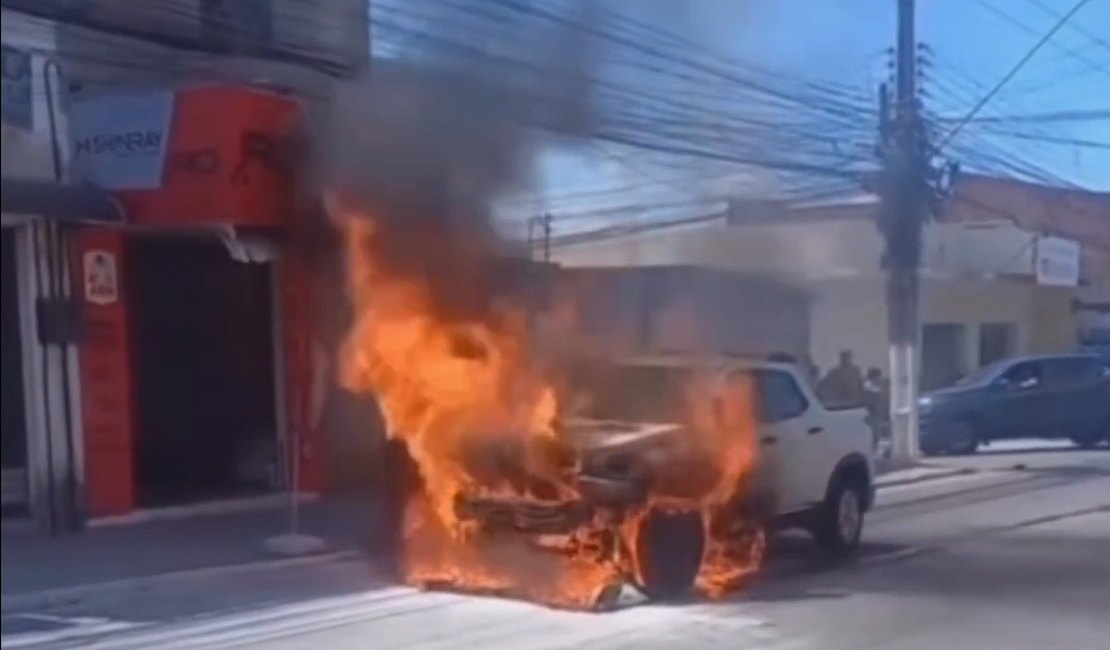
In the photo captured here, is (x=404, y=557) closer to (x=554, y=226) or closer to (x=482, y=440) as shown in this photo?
(x=482, y=440)

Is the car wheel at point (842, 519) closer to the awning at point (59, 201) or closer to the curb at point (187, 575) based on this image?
the curb at point (187, 575)

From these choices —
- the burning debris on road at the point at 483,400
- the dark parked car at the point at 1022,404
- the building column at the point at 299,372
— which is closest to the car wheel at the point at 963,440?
the dark parked car at the point at 1022,404

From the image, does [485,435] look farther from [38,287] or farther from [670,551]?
[38,287]

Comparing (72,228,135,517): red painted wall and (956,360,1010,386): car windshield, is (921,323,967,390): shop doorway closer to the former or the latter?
(956,360,1010,386): car windshield

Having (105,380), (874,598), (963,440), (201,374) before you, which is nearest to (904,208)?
(963,440)

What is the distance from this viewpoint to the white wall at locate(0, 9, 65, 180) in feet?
2.95

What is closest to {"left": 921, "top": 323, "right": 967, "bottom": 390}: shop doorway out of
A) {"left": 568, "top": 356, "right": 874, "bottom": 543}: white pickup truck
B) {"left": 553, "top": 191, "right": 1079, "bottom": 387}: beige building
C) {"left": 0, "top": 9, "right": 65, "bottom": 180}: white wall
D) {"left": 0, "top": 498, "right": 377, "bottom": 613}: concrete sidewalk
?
{"left": 553, "top": 191, "right": 1079, "bottom": 387}: beige building

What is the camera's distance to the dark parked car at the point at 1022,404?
201 centimetres

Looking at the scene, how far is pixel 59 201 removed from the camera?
1035 mm

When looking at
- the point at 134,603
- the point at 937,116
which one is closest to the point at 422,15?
the point at 937,116

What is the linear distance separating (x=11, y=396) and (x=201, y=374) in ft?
1.38

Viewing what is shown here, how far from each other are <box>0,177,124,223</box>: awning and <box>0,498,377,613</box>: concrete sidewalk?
9.3 inches

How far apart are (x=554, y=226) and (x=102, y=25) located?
58cm

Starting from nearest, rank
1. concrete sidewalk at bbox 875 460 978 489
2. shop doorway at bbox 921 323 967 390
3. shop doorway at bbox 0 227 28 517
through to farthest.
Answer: shop doorway at bbox 0 227 28 517 → shop doorway at bbox 921 323 967 390 → concrete sidewalk at bbox 875 460 978 489
